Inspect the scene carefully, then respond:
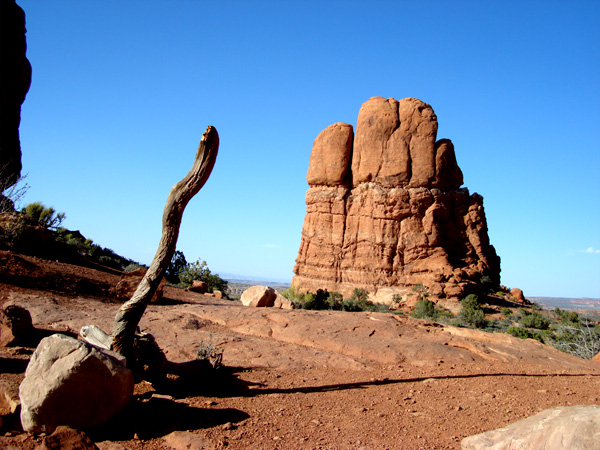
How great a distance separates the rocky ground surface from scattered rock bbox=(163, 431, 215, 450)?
0.02m

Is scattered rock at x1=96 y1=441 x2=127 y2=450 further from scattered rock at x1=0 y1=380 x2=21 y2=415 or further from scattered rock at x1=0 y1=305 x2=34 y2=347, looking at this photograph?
scattered rock at x1=0 y1=305 x2=34 y2=347

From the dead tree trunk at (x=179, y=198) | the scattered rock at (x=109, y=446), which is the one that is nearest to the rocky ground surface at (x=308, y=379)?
the scattered rock at (x=109, y=446)

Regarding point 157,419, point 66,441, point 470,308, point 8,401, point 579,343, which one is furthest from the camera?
point 470,308

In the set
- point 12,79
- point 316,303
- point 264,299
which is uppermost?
point 12,79

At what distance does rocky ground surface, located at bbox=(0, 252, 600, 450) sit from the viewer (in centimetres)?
447

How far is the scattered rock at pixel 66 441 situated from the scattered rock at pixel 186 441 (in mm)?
675

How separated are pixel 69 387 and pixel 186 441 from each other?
1.26 m

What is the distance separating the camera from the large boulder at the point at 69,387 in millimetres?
4004

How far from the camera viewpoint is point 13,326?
683 cm

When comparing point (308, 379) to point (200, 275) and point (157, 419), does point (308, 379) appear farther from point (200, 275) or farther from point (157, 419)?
point (200, 275)

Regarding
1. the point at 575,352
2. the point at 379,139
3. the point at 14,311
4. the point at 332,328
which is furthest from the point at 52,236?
the point at 379,139

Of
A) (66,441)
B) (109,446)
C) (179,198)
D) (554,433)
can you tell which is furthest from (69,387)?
(554,433)

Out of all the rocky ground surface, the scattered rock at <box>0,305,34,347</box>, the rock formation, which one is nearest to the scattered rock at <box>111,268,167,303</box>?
the rocky ground surface

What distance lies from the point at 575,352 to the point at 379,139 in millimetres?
25255
